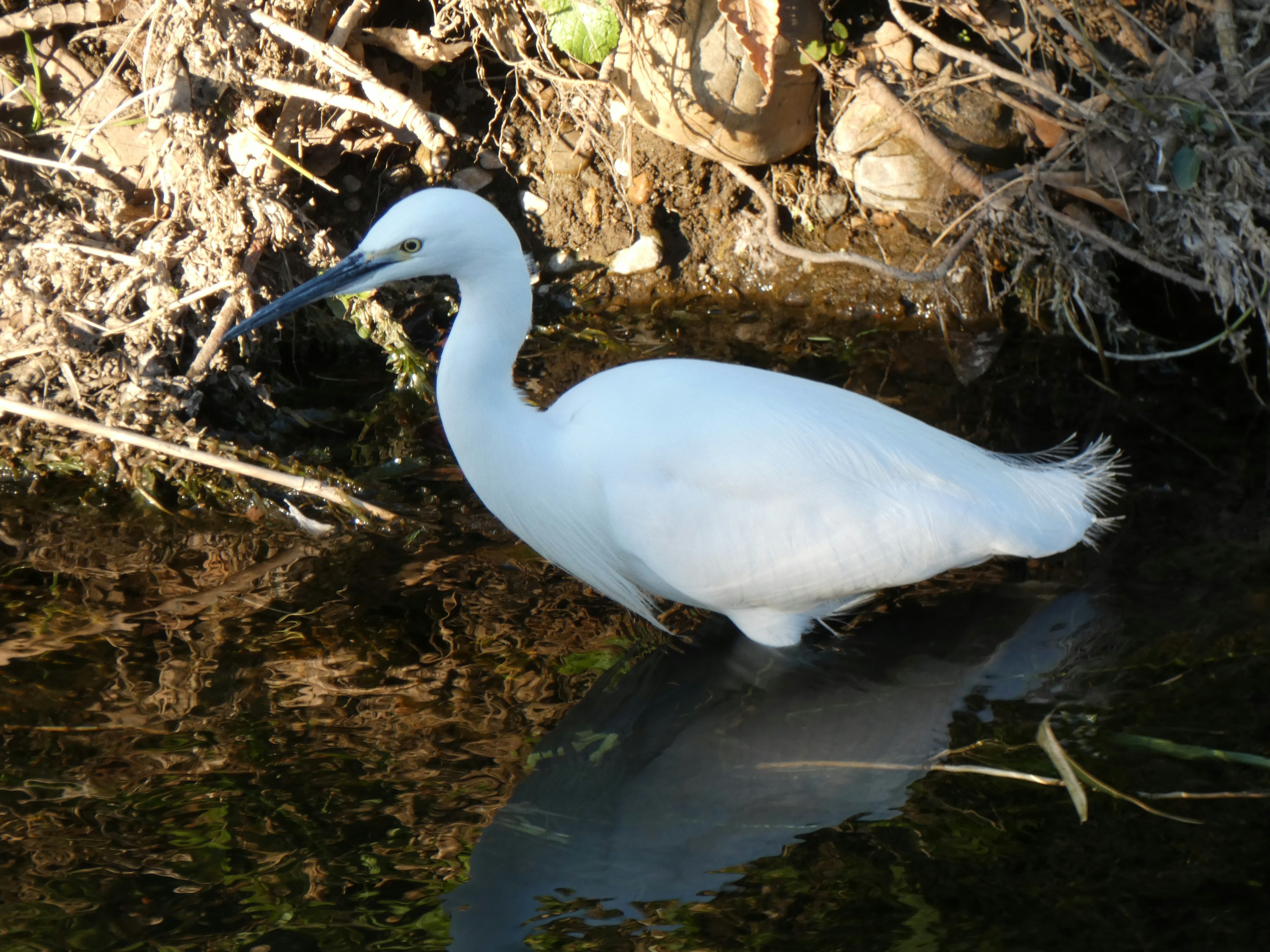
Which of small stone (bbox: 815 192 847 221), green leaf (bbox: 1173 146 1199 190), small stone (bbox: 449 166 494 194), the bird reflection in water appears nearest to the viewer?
the bird reflection in water

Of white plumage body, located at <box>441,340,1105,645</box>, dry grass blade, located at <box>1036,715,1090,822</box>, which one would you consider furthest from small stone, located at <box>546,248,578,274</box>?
dry grass blade, located at <box>1036,715,1090,822</box>

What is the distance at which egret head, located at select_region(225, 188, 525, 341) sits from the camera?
2611 millimetres

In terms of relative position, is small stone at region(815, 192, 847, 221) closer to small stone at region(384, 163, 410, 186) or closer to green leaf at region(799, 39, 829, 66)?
green leaf at region(799, 39, 829, 66)

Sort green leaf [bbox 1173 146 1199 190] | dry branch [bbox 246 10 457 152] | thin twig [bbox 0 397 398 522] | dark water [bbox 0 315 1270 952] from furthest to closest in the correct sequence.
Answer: dry branch [bbox 246 10 457 152] → green leaf [bbox 1173 146 1199 190] → thin twig [bbox 0 397 398 522] → dark water [bbox 0 315 1270 952]

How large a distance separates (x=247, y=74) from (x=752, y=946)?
3454mm

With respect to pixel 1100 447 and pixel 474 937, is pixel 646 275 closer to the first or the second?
pixel 1100 447

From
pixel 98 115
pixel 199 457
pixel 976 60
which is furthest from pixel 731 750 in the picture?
pixel 98 115

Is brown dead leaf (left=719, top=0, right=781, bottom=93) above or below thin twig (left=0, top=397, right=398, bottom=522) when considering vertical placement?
above

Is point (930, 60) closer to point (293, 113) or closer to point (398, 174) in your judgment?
point (398, 174)

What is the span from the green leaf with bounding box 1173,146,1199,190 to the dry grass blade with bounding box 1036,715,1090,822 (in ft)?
6.73

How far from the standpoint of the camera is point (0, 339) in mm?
4016

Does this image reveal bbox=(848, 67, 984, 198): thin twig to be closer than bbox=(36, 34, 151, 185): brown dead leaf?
Yes

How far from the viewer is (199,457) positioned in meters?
3.57

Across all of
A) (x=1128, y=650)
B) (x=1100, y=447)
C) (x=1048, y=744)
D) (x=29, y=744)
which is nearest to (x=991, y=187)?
(x=1100, y=447)
